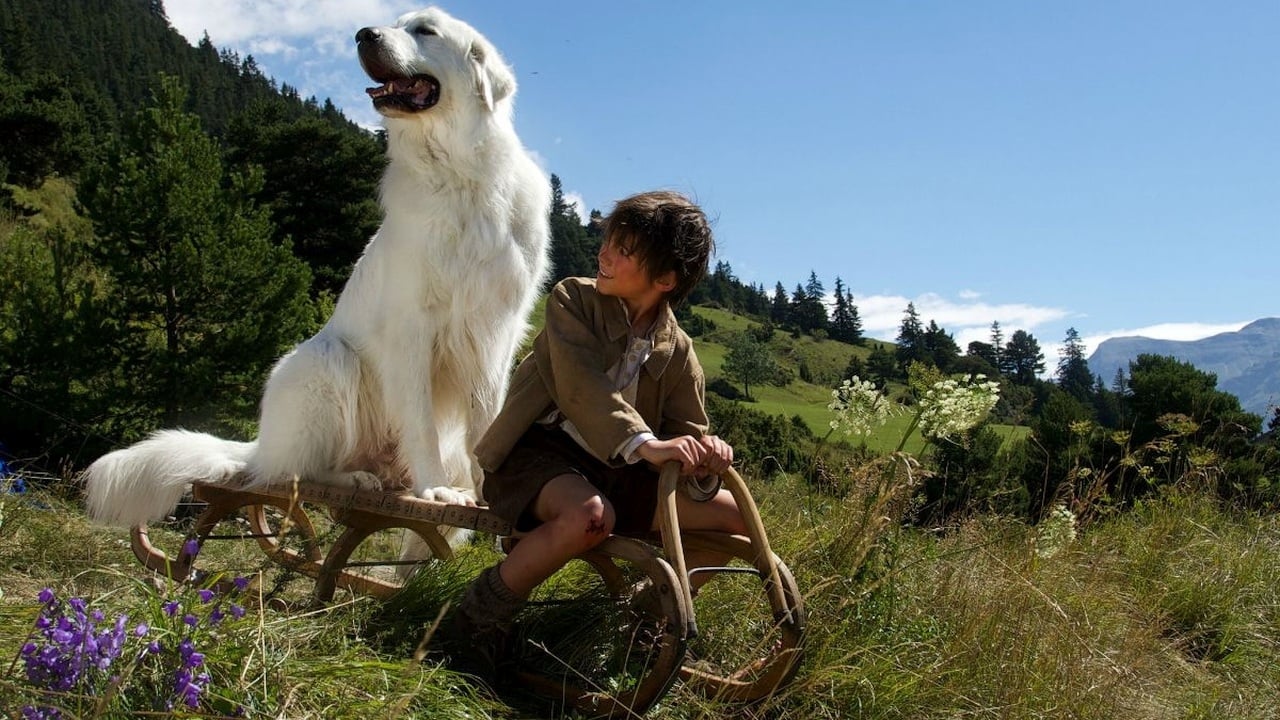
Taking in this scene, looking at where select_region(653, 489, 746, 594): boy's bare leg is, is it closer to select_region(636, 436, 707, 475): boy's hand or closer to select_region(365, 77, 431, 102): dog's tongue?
select_region(636, 436, 707, 475): boy's hand

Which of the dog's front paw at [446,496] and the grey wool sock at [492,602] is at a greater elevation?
the dog's front paw at [446,496]

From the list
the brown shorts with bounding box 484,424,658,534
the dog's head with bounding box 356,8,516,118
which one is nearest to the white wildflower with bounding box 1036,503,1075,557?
the brown shorts with bounding box 484,424,658,534

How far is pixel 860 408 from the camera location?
3850 mm

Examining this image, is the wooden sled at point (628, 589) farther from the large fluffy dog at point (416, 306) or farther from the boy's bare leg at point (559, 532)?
the large fluffy dog at point (416, 306)

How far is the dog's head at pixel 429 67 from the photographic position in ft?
11.6

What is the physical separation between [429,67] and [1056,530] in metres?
3.65

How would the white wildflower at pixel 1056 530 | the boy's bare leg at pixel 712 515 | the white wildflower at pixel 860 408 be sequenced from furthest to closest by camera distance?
the white wildflower at pixel 1056 530 → the white wildflower at pixel 860 408 → the boy's bare leg at pixel 712 515

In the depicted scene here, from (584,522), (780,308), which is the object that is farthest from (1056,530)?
(780,308)

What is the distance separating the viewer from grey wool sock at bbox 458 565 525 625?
9.33 ft

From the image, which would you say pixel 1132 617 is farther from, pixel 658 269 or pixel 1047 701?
pixel 658 269

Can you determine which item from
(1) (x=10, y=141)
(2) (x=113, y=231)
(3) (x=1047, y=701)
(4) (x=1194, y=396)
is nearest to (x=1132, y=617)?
(3) (x=1047, y=701)

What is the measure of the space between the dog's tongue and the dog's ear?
0.66 ft

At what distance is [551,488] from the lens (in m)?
2.84

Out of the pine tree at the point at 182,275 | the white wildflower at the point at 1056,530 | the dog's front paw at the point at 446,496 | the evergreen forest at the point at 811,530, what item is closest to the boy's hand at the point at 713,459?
the evergreen forest at the point at 811,530
